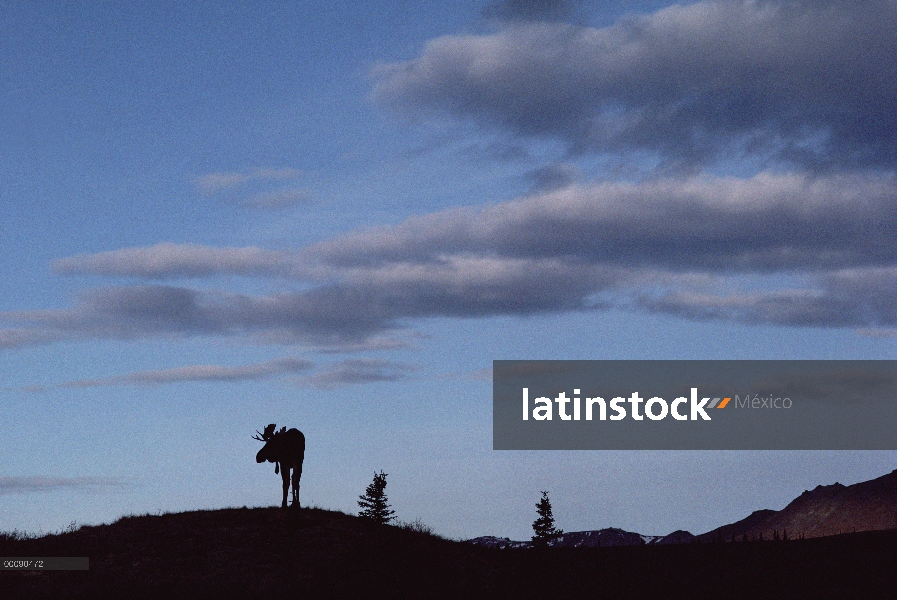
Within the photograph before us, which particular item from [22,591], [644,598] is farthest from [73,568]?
[644,598]

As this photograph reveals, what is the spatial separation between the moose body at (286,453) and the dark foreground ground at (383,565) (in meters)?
1.66

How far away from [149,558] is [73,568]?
2957 mm

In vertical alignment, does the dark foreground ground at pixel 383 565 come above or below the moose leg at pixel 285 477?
below

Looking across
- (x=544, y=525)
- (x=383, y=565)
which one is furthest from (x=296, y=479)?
(x=544, y=525)

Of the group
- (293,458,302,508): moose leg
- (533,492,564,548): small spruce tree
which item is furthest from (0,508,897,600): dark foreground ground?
(533,492,564,548): small spruce tree

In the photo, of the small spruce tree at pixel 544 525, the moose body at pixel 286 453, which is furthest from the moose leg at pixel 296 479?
the small spruce tree at pixel 544 525

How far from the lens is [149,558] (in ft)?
130

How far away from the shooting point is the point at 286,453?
43875 mm

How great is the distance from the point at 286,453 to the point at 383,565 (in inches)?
297

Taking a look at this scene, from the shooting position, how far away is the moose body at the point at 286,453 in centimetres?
4394

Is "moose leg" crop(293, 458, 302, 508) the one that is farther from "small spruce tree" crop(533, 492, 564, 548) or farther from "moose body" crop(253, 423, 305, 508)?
"small spruce tree" crop(533, 492, 564, 548)

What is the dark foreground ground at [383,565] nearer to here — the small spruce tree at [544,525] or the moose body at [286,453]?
the moose body at [286,453]

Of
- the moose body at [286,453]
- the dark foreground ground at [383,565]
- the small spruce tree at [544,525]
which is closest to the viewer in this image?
the dark foreground ground at [383,565]

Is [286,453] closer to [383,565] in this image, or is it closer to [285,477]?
[285,477]
